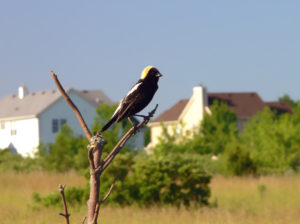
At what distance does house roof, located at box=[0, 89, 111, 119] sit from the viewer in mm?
60750

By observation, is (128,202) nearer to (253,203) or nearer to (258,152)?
(253,203)

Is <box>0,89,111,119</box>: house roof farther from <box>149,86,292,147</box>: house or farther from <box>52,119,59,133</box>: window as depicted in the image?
<box>149,86,292,147</box>: house

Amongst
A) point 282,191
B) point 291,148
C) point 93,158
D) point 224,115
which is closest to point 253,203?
point 282,191

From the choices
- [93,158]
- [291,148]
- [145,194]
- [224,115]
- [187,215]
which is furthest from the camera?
[224,115]

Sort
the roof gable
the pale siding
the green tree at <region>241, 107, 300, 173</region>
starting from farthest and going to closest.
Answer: the roof gable < the pale siding < the green tree at <region>241, 107, 300, 173</region>

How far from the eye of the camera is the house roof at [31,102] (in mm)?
60750

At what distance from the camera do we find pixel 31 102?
63594 millimetres

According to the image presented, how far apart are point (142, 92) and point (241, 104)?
2545 inches

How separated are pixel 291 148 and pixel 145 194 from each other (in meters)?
15.9

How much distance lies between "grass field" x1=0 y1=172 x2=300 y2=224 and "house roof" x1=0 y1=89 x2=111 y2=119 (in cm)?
3668

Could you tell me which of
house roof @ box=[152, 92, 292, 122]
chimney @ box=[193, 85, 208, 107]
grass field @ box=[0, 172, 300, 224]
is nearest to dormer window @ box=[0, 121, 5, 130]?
house roof @ box=[152, 92, 292, 122]

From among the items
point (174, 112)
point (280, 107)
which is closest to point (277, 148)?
point (280, 107)

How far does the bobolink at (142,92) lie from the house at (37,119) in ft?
180

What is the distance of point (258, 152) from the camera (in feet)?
100
